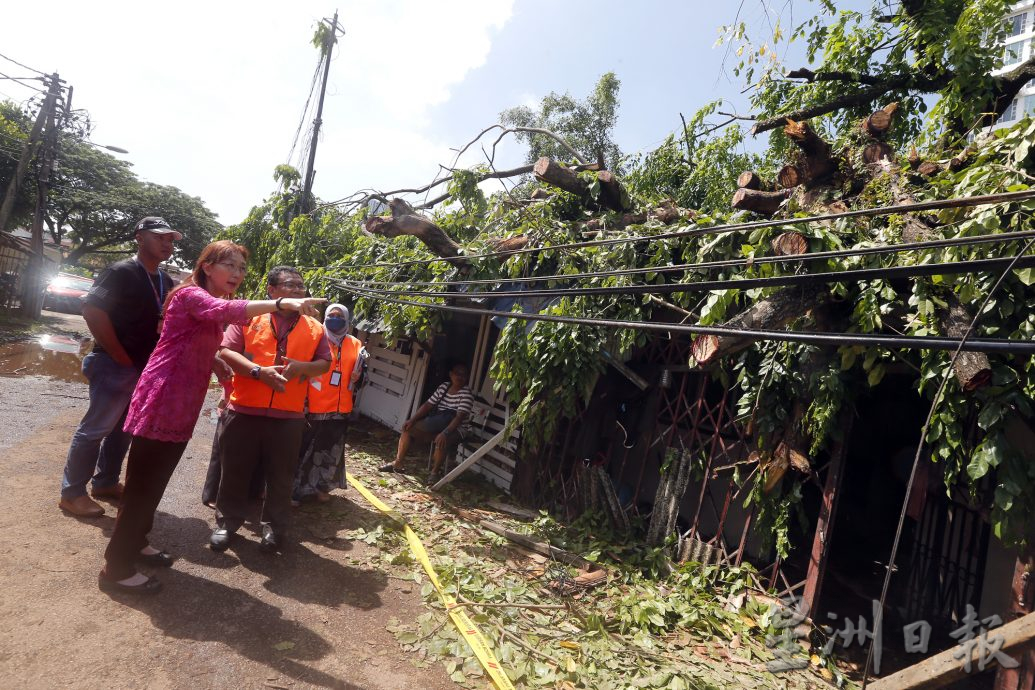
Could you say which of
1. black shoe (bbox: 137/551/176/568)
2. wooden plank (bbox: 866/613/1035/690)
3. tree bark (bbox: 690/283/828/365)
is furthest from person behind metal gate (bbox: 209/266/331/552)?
wooden plank (bbox: 866/613/1035/690)

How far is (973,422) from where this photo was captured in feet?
12.8

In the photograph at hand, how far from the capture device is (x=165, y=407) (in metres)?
3.16

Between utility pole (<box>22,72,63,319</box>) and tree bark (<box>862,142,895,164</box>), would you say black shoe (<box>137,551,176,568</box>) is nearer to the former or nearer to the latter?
tree bark (<box>862,142,895,164</box>)

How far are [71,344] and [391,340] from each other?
1055 cm

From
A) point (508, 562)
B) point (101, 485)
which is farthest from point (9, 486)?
point (508, 562)

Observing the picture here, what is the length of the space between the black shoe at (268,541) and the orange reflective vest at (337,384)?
1.24 m

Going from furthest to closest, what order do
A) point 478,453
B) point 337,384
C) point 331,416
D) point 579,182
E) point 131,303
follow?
point 579,182 < point 478,453 < point 331,416 < point 337,384 < point 131,303

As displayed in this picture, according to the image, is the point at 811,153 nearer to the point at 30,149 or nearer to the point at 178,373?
the point at 178,373

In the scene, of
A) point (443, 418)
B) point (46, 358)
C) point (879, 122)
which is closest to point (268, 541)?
point (443, 418)

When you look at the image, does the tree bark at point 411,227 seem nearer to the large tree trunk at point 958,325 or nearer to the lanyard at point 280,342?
the lanyard at point 280,342

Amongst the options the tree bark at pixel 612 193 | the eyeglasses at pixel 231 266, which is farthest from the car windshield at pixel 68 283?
the eyeglasses at pixel 231 266

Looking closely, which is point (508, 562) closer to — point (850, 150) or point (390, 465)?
point (390, 465)

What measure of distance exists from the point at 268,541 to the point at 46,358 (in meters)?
10.2

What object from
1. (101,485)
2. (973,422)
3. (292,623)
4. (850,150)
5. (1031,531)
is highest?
(850,150)
